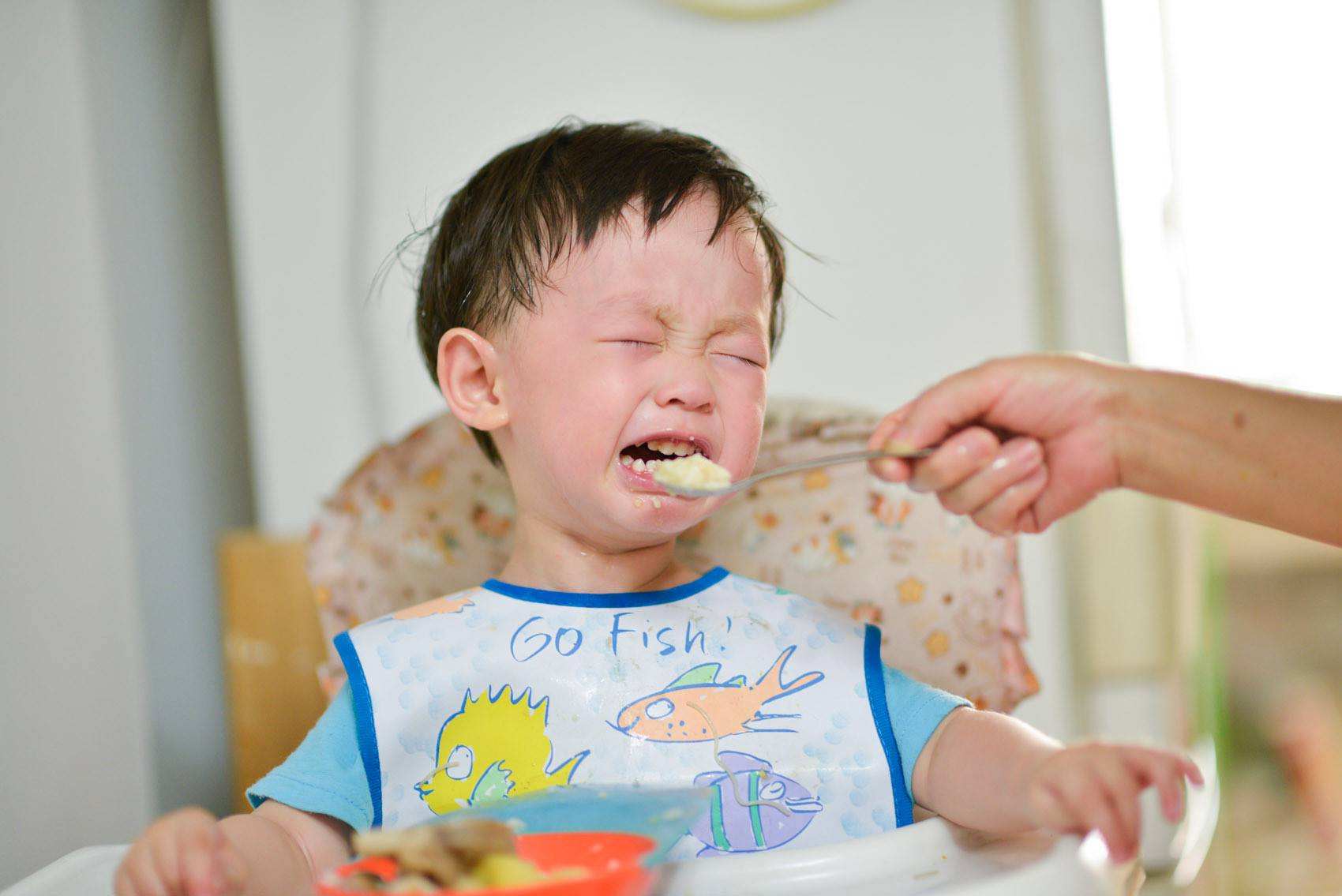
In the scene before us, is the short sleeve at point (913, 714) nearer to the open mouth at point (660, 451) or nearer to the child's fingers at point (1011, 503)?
the child's fingers at point (1011, 503)

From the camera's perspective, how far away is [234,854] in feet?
2.28

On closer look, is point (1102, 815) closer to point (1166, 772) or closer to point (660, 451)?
point (1166, 772)

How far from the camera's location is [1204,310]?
188 cm

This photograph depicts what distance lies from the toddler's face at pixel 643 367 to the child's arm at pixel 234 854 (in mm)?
338

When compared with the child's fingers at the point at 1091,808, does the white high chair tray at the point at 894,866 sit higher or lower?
lower

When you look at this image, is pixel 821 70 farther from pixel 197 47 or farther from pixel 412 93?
pixel 197 47

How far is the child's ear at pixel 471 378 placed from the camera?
1.00 m

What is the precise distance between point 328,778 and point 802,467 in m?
0.45

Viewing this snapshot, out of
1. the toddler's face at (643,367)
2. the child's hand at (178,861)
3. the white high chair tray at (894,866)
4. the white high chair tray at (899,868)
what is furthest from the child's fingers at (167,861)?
the toddler's face at (643,367)

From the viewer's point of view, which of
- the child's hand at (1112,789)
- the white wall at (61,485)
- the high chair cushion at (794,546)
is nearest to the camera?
the child's hand at (1112,789)

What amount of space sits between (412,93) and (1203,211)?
1419 mm

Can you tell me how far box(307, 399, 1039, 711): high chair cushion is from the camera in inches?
41.9

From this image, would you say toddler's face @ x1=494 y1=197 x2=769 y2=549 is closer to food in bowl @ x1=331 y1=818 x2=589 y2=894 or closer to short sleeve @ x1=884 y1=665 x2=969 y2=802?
short sleeve @ x1=884 y1=665 x2=969 y2=802

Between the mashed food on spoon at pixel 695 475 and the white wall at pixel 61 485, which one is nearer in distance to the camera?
the mashed food on spoon at pixel 695 475
